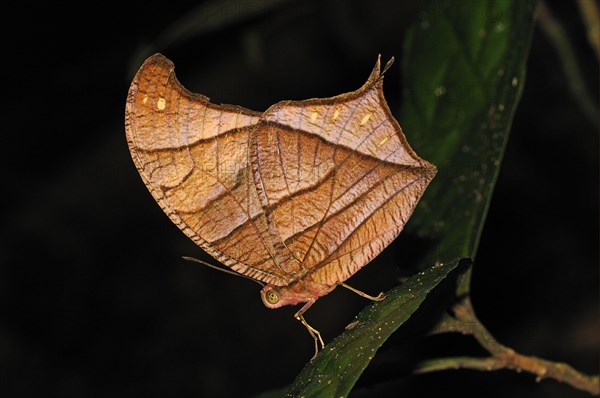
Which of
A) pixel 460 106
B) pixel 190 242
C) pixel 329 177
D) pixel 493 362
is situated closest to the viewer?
pixel 493 362

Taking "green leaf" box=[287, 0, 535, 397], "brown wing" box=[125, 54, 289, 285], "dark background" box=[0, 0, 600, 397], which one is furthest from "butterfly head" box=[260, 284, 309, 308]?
"dark background" box=[0, 0, 600, 397]

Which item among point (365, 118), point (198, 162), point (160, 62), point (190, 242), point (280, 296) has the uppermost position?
point (160, 62)

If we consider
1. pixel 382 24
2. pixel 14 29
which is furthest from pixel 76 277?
pixel 382 24

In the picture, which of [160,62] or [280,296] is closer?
[160,62]

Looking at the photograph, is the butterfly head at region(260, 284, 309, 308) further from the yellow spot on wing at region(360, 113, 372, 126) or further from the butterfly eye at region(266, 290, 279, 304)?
the yellow spot on wing at region(360, 113, 372, 126)

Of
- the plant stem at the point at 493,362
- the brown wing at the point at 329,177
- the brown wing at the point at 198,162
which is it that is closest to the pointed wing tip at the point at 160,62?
the brown wing at the point at 198,162

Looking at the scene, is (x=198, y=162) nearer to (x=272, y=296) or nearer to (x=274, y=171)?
(x=274, y=171)

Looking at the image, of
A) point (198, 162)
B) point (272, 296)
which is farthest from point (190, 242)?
point (198, 162)
